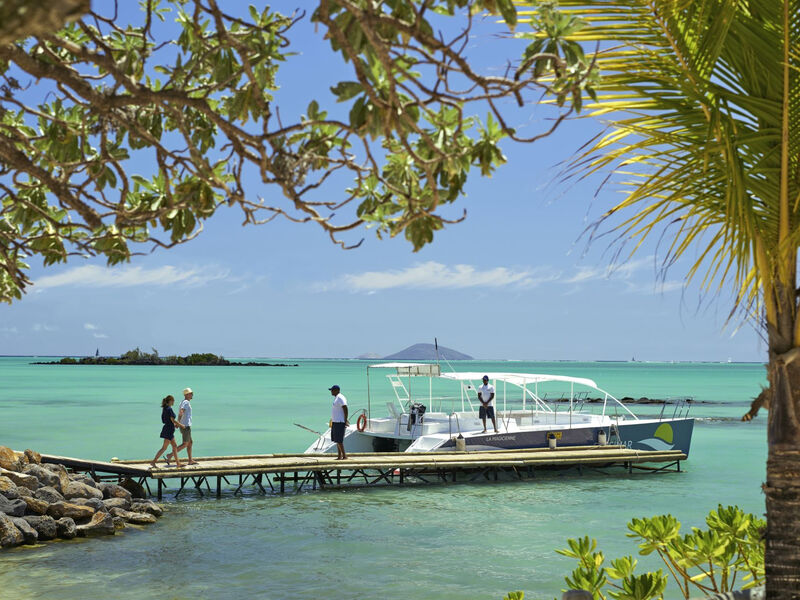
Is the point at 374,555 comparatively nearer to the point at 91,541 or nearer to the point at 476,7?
the point at 91,541

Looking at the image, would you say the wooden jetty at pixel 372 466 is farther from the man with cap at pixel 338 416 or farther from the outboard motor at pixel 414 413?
the outboard motor at pixel 414 413

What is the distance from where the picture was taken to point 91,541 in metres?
15.9

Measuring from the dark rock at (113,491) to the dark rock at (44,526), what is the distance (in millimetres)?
2607

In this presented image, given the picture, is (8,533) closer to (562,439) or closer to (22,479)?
(22,479)

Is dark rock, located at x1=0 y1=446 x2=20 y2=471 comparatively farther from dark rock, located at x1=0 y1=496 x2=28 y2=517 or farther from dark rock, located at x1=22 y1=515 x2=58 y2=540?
dark rock, located at x1=22 y1=515 x2=58 y2=540

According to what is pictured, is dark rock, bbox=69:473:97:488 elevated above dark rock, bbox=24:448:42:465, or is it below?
below

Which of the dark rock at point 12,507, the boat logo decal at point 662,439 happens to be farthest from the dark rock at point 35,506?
the boat logo decal at point 662,439

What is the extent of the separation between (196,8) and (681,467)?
28.8 m

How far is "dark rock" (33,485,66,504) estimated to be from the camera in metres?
16.5

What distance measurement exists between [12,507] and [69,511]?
111 centimetres

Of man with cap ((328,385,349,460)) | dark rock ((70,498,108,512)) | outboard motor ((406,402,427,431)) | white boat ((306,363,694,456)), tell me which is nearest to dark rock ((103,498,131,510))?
dark rock ((70,498,108,512))

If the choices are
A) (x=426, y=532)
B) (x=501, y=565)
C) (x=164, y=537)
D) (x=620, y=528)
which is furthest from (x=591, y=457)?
(x=164, y=537)

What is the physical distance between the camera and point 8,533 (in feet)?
48.9

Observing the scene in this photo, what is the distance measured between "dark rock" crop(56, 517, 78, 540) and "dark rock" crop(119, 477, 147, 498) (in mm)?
3852
